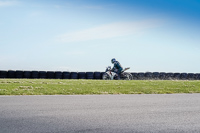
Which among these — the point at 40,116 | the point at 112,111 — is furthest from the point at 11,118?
the point at 112,111

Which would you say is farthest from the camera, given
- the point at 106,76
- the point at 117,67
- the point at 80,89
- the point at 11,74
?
the point at 11,74

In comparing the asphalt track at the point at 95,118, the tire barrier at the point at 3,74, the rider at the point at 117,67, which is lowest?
the asphalt track at the point at 95,118

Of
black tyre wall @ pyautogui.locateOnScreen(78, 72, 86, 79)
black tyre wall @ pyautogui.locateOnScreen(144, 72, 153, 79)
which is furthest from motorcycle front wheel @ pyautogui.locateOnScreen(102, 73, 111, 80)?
black tyre wall @ pyautogui.locateOnScreen(144, 72, 153, 79)

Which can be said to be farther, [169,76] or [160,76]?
[169,76]

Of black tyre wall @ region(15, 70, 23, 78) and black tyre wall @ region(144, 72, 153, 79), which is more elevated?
black tyre wall @ region(144, 72, 153, 79)

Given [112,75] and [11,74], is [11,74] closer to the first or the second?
[11,74]

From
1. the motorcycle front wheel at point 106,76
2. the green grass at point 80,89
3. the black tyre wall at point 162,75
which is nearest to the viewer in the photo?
the green grass at point 80,89

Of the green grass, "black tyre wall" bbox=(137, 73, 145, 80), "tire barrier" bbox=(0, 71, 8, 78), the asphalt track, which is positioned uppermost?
"black tyre wall" bbox=(137, 73, 145, 80)

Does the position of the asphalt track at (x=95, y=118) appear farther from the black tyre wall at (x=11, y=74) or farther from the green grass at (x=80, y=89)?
the black tyre wall at (x=11, y=74)

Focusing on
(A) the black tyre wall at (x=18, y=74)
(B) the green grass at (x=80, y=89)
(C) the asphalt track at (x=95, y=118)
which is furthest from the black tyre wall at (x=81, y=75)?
(C) the asphalt track at (x=95, y=118)

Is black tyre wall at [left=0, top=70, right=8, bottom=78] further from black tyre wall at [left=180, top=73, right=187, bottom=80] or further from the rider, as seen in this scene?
black tyre wall at [left=180, top=73, right=187, bottom=80]

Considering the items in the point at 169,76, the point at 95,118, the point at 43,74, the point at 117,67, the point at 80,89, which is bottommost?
the point at 95,118

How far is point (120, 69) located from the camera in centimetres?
2395

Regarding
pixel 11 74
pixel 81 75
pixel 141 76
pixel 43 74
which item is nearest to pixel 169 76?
pixel 141 76
